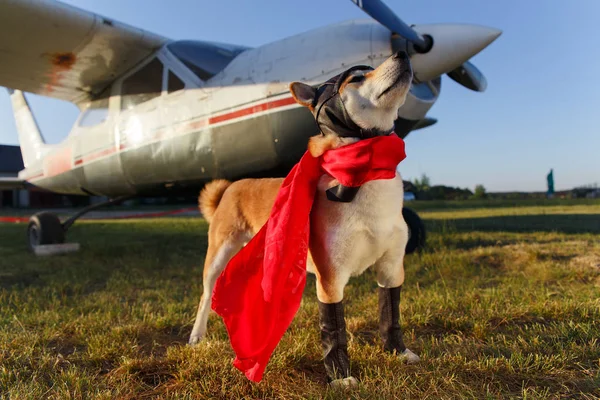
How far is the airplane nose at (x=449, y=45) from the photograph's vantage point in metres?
3.23

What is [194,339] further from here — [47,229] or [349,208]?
[47,229]

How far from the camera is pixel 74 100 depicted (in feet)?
20.7

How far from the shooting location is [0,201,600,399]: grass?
1.51 m

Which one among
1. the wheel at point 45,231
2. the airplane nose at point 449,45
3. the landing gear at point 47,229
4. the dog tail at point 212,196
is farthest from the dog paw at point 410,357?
the wheel at point 45,231

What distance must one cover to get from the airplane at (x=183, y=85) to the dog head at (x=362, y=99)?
192cm

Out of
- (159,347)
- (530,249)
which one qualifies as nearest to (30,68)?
(159,347)

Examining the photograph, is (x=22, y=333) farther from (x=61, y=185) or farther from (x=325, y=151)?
(x=61, y=185)

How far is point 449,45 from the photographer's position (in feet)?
10.8

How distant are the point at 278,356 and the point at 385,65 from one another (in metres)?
1.35

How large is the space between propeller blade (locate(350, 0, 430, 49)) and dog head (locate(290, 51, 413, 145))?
1812 mm

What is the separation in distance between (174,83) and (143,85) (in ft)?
2.15

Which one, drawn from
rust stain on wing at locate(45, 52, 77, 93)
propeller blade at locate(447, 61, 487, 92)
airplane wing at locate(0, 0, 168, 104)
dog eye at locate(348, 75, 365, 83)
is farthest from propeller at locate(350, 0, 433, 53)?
rust stain on wing at locate(45, 52, 77, 93)

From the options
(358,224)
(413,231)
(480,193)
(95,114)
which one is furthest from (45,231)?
(480,193)

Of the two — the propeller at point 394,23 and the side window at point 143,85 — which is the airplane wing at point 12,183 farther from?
the propeller at point 394,23
